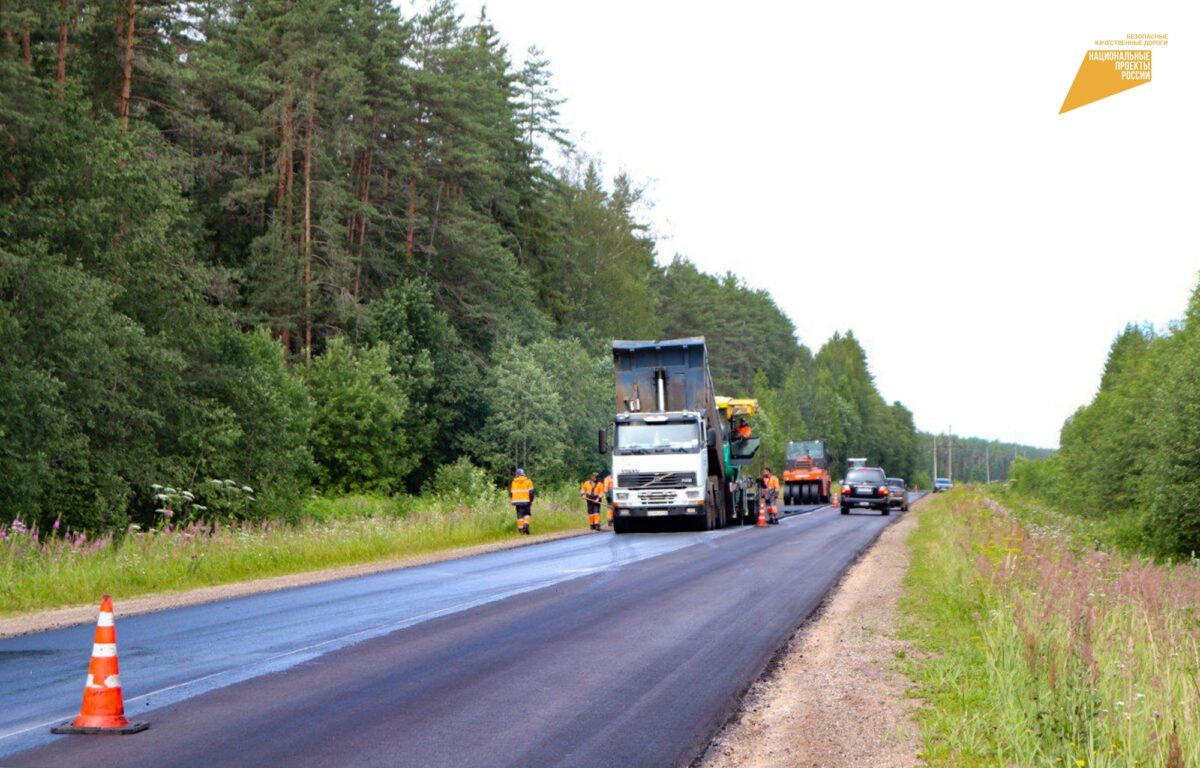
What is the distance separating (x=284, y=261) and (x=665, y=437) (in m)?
21.4

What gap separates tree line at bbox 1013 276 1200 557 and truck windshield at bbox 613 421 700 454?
11729 mm

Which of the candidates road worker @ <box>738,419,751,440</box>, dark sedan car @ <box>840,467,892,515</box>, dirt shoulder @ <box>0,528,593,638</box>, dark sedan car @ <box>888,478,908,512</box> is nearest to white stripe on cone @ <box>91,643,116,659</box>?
dirt shoulder @ <box>0,528,593,638</box>

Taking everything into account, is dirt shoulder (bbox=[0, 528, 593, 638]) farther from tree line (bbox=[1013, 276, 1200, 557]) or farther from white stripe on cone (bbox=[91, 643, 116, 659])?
tree line (bbox=[1013, 276, 1200, 557])

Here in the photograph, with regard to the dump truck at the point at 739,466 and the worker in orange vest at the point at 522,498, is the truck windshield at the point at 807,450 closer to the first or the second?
the dump truck at the point at 739,466

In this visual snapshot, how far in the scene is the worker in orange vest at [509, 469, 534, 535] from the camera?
31.9 m

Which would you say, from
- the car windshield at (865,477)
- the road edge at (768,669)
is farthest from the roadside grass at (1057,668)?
the car windshield at (865,477)

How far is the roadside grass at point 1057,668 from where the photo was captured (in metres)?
7.01

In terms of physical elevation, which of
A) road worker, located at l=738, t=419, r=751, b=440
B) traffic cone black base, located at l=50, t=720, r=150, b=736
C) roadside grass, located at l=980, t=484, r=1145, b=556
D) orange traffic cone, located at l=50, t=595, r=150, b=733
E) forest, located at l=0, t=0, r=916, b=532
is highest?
forest, located at l=0, t=0, r=916, b=532

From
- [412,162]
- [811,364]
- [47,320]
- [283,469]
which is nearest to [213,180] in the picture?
[412,162]

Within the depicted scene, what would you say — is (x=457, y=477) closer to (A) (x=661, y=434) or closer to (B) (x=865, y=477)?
(B) (x=865, y=477)

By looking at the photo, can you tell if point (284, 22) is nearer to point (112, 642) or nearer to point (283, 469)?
point (283, 469)

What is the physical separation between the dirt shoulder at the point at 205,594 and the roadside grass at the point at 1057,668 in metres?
9.64

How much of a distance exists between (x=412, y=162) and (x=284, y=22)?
9785 millimetres

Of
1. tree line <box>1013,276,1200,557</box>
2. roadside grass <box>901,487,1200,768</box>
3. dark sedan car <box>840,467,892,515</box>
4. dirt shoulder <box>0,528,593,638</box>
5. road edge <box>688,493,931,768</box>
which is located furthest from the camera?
dark sedan car <box>840,467,892,515</box>
